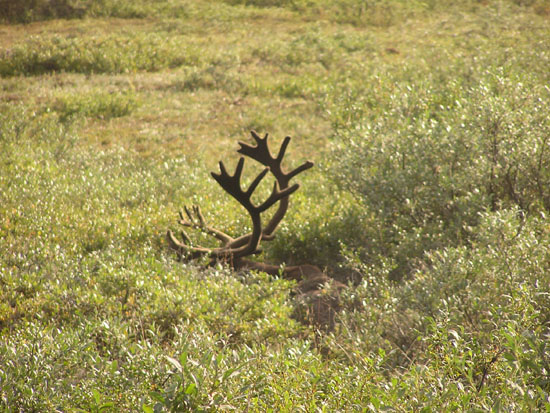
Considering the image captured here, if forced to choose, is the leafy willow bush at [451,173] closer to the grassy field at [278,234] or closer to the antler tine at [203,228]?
the grassy field at [278,234]

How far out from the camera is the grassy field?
3635mm

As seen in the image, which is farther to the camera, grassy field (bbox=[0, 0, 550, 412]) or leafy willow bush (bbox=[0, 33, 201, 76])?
leafy willow bush (bbox=[0, 33, 201, 76])

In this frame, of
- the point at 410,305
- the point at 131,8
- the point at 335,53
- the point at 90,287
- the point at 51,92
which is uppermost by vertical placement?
the point at 131,8

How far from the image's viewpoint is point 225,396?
344cm

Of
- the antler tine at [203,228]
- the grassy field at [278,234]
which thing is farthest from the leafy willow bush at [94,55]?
the antler tine at [203,228]

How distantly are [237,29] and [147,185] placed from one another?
18819mm

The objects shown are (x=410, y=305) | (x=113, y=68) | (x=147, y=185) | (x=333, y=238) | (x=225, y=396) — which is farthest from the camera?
(x=113, y=68)

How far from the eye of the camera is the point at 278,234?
8.15 metres

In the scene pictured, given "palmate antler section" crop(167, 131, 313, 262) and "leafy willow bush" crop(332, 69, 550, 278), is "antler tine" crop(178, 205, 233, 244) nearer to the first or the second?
"palmate antler section" crop(167, 131, 313, 262)

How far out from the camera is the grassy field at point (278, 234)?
363 cm

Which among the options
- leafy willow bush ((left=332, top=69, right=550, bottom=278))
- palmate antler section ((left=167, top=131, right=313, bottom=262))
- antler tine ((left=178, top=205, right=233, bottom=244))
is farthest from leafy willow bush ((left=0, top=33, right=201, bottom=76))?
leafy willow bush ((left=332, top=69, right=550, bottom=278))

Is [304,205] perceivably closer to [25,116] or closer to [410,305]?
[410,305]

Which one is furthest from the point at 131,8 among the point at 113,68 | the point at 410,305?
the point at 410,305

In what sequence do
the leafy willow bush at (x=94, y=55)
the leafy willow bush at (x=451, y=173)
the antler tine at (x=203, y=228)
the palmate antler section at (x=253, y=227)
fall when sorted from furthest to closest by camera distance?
the leafy willow bush at (x=94, y=55) → the antler tine at (x=203, y=228) → the leafy willow bush at (x=451, y=173) → the palmate antler section at (x=253, y=227)
